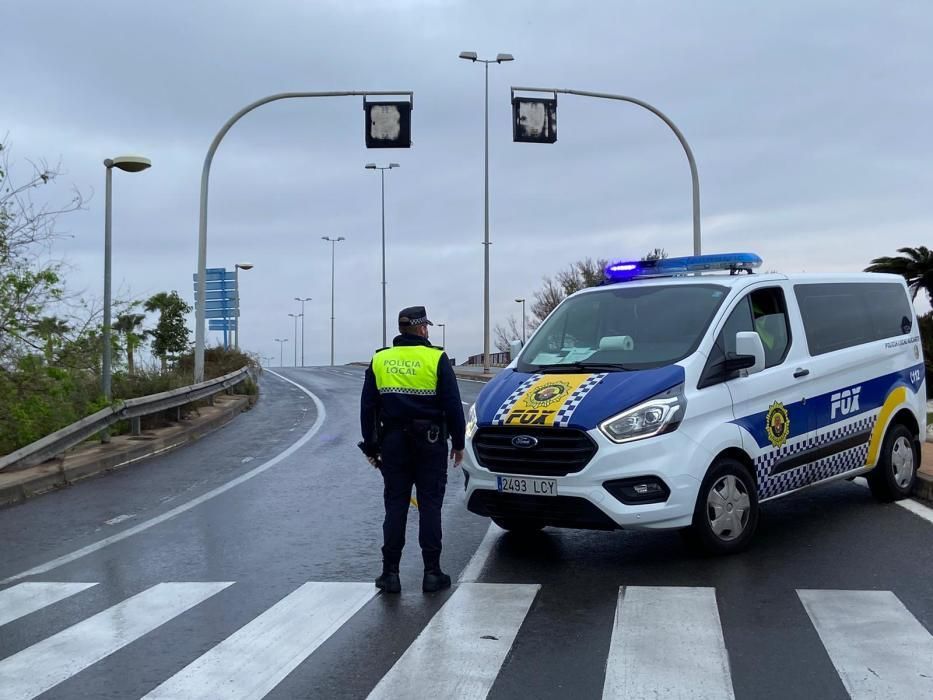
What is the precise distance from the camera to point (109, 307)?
15.0 m

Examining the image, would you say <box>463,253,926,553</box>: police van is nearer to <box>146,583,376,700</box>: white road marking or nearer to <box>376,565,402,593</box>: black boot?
<box>376,565,402,593</box>: black boot

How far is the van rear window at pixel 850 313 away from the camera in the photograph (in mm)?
8477

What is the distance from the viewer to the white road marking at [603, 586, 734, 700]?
4.59m

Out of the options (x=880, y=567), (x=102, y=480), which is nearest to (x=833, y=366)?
(x=880, y=567)

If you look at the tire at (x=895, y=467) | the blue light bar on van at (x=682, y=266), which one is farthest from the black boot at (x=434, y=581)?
the tire at (x=895, y=467)

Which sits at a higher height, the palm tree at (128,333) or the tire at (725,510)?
the palm tree at (128,333)

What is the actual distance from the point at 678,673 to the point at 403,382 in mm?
2655

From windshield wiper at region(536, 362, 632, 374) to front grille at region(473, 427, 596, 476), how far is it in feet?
A: 2.42

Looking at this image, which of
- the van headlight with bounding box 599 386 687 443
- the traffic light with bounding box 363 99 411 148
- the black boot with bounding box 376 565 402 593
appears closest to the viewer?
the black boot with bounding box 376 565 402 593

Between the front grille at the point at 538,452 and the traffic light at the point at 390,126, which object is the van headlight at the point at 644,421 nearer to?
the front grille at the point at 538,452

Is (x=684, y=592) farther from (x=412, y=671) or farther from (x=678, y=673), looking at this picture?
(x=412, y=671)

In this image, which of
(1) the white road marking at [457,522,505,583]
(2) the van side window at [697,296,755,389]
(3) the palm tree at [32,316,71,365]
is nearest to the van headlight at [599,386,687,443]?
(2) the van side window at [697,296,755,389]

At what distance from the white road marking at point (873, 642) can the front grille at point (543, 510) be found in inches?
54.1

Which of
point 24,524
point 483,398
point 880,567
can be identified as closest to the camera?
point 880,567
